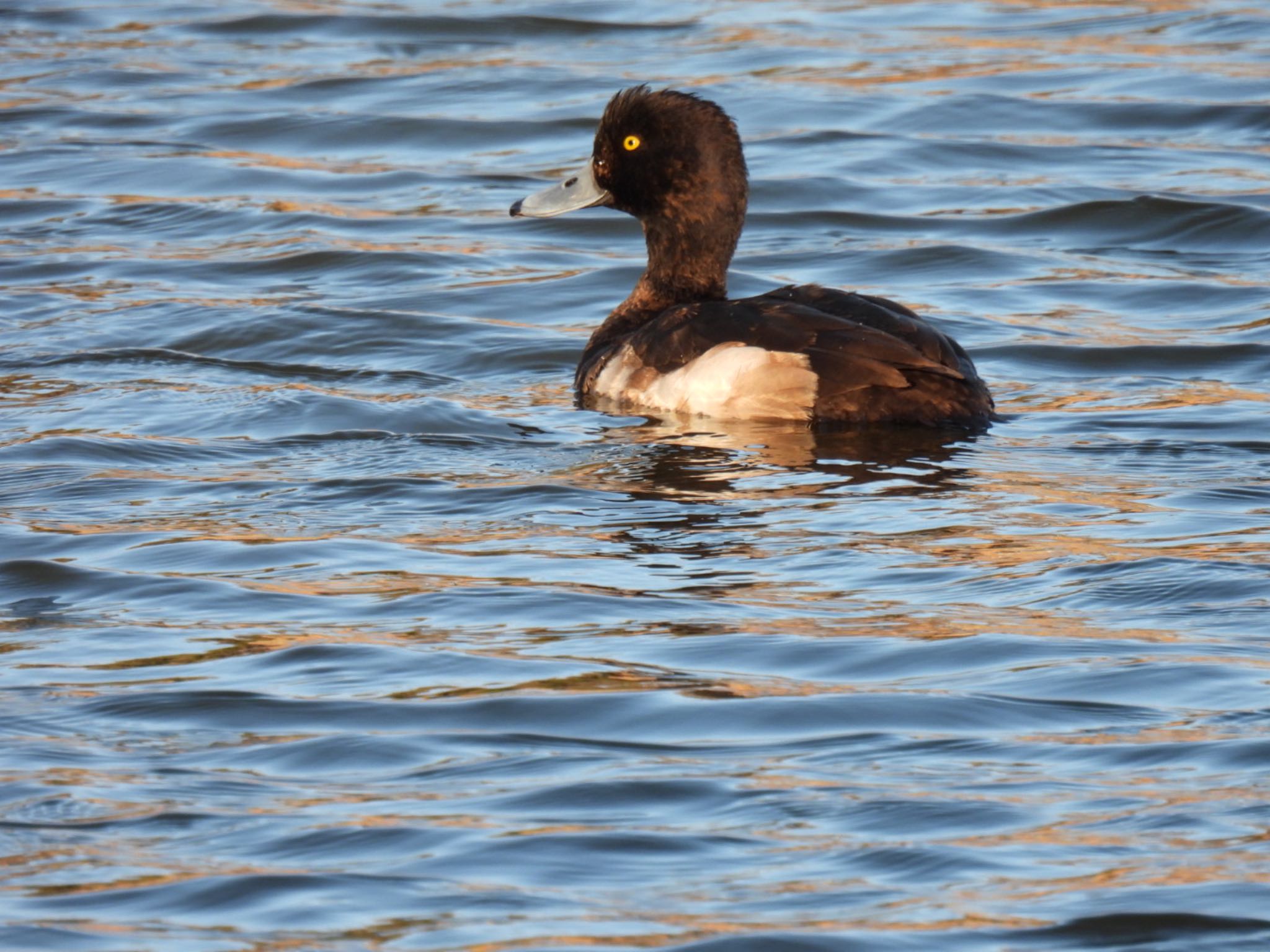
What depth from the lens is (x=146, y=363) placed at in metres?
9.76

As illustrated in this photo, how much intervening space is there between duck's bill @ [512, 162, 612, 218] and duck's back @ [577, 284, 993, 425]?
141 centimetres

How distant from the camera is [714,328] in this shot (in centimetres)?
843

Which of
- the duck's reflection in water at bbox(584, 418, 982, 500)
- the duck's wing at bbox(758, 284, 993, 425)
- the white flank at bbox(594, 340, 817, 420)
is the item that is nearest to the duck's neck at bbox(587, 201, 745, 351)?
the white flank at bbox(594, 340, 817, 420)

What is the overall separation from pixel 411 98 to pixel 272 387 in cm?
658

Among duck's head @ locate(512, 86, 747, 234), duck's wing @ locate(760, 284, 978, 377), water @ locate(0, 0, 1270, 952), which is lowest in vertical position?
water @ locate(0, 0, 1270, 952)

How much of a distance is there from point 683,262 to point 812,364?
5.09 ft

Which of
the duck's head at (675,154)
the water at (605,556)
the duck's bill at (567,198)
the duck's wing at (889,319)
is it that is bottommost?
the water at (605,556)

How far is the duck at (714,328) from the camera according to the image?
807cm

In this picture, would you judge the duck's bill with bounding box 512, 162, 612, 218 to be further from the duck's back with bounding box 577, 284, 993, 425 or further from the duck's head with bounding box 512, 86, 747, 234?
the duck's back with bounding box 577, 284, 993, 425

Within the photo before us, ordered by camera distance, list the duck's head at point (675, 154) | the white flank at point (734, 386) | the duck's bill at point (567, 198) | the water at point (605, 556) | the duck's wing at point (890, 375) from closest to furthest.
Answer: the water at point (605, 556), the duck's wing at point (890, 375), the white flank at point (734, 386), the duck's head at point (675, 154), the duck's bill at point (567, 198)

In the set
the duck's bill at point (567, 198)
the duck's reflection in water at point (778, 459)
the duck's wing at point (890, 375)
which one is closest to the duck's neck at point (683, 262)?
the duck's bill at point (567, 198)

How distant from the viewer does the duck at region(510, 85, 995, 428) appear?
318 inches

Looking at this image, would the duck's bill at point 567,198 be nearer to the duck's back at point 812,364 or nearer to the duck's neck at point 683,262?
the duck's neck at point 683,262

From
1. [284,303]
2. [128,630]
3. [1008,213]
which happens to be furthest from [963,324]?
[128,630]
